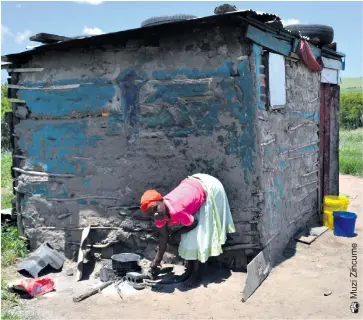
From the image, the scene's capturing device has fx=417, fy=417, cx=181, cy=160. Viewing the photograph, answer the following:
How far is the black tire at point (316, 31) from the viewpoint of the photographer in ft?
22.6

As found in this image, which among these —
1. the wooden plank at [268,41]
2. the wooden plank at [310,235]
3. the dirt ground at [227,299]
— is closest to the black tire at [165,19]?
the wooden plank at [268,41]

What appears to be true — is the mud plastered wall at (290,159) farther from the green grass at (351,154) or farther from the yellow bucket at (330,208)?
the green grass at (351,154)

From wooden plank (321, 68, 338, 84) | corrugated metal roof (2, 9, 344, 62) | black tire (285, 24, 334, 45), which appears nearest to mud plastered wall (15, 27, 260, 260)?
corrugated metal roof (2, 9, 344, 62)

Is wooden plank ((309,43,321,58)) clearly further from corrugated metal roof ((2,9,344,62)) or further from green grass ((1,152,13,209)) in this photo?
green grass ((1,152,13,209))

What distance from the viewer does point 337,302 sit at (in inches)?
173

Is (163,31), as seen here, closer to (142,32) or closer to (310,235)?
(142,32)

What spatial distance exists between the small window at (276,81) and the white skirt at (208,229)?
135cm

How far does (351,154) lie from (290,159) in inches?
397

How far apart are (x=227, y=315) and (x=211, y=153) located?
6.24ft

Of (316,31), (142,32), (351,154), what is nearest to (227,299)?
(142,32)

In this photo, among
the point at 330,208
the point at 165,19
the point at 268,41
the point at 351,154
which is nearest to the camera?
the point at 268,41

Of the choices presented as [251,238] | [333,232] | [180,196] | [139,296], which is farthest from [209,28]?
[333,232]

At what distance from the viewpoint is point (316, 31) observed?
6.88m

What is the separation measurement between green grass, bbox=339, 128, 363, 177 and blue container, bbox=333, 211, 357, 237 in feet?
20.5
